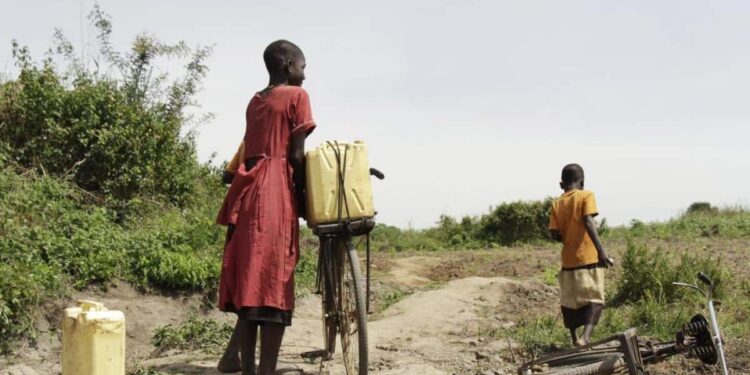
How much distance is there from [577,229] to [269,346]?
3.05 meters

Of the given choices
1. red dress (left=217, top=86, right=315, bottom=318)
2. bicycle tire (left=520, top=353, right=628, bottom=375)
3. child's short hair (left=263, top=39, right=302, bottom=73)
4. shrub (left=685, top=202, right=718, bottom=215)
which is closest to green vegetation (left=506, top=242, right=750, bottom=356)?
bicycle tire (left=520, top=353, right=628, bottom=375)

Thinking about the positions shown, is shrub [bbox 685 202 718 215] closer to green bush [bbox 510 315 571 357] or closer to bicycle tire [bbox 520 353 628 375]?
green bush [bbox 510 315 571 357]

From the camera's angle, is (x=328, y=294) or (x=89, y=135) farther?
(x=89, y=135)

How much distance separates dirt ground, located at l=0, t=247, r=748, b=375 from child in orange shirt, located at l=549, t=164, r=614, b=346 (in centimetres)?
61

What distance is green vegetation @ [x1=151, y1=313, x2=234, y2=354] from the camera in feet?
19.7

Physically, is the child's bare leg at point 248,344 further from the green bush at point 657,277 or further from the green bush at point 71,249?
the green bush at point 657,277

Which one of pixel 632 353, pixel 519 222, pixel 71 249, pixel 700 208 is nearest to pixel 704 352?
pixel 632 353

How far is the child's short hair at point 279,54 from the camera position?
4598 millimetres

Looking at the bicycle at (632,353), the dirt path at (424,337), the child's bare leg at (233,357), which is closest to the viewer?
the bicycle at (632,353)

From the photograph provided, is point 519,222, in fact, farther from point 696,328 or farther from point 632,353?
point 632,353

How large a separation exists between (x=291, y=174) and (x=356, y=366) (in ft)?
4.48

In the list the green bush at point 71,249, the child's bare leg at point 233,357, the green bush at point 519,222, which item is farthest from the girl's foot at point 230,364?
the green bush at point 519,222

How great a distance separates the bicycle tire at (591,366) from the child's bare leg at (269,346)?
1.46 m

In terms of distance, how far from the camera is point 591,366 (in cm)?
361
